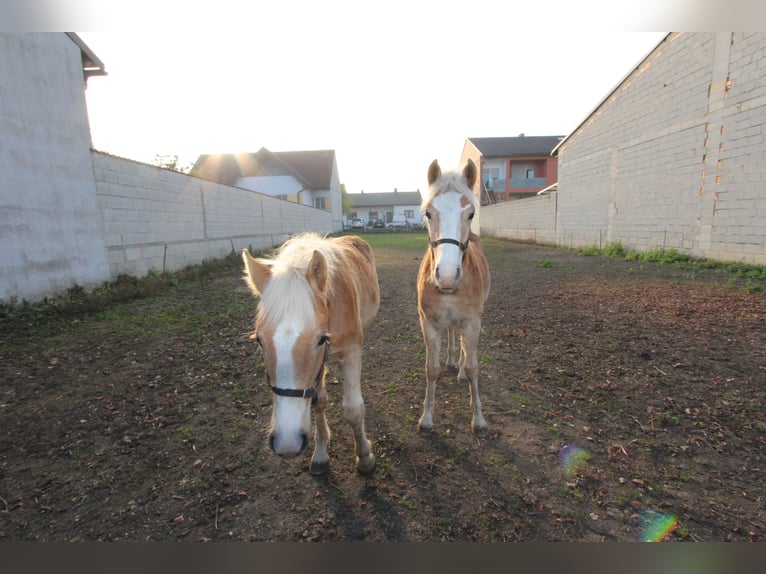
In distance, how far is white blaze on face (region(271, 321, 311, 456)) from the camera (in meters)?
1.63

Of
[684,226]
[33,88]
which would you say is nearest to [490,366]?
[33,88]

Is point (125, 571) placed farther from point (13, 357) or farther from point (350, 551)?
point (13, 357)

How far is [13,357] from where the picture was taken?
438 cm

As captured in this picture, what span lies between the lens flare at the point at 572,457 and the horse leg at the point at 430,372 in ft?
3.40

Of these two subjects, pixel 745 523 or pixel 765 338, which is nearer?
pixel 745 523

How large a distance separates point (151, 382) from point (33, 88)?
6.14m

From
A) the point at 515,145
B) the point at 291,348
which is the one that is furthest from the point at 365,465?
the point at 515,145

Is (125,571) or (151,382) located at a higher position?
(125,571)

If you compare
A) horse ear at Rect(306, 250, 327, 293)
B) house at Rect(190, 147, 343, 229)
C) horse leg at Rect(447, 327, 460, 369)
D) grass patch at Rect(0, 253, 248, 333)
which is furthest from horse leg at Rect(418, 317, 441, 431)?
house at Rect(190, 147, 343, 229)

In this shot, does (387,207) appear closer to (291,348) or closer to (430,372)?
(430,372)

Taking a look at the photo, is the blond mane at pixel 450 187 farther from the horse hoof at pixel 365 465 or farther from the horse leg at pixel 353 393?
the horse hoof at pixel 365 465

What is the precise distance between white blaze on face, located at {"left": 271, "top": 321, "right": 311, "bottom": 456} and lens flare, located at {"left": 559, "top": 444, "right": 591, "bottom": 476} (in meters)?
1.95

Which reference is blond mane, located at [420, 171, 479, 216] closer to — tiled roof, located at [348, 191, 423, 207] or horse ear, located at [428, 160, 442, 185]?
horse ear, located at [428, 160, 442, 185]

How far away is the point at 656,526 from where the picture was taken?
1969 millimetres
